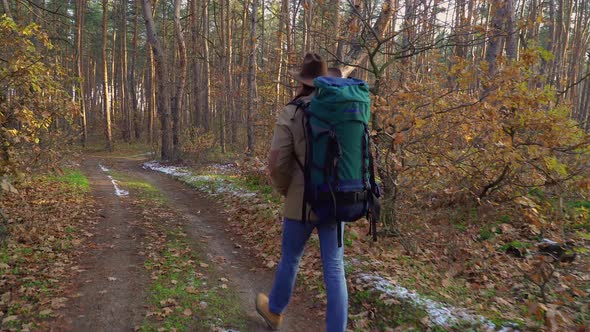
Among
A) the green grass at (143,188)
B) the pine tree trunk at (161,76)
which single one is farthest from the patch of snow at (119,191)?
the pine tree trunk at (161,76)

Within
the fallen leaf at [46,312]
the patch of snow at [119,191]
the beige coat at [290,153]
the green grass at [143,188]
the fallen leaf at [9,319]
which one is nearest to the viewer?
the beige coat at [290,153]

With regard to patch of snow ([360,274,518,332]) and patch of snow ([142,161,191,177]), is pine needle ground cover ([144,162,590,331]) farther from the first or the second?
patch of snow ([142,161,191,177])

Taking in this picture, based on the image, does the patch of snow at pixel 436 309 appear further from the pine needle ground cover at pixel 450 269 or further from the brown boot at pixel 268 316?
the brown boot at pixel 268 316

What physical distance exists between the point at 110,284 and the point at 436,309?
3608mm

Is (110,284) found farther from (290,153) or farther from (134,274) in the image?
(290,153)

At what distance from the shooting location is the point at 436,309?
3.94 metres

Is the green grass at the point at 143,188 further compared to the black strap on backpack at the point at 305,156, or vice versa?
the green grass at the point at 143,188

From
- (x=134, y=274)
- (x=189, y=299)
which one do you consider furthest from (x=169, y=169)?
(x=189, y=299)

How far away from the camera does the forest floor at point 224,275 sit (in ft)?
12.4

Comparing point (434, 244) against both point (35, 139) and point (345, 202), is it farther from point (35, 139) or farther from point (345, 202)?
point (35, 139)

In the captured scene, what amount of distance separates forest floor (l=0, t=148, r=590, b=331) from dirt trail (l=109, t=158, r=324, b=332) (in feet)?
0.07

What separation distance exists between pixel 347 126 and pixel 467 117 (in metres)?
3.82

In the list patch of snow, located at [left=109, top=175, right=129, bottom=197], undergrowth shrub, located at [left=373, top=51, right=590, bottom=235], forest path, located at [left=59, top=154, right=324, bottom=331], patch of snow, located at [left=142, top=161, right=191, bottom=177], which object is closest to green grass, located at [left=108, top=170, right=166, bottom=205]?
Result: patch of snow, located at [left=109, top=175, right=129, bottom=197]

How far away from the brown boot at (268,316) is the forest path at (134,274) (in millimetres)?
115
